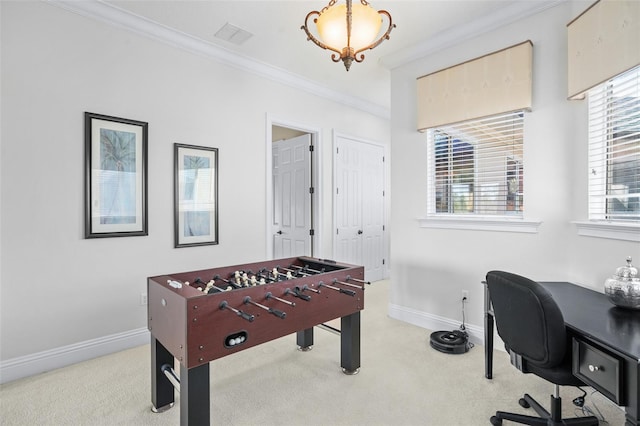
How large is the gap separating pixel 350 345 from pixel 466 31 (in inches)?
115

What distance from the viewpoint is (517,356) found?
178 cm

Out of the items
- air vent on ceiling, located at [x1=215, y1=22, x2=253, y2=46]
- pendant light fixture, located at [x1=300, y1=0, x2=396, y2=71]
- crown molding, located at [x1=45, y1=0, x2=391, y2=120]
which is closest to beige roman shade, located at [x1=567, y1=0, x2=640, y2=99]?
pendant light fixture, located at [x1=300, y1=0, x2=396, y2=71]

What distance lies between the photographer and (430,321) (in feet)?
11.1

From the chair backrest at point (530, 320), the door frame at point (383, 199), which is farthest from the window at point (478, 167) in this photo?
the door frame at point (383, 199)

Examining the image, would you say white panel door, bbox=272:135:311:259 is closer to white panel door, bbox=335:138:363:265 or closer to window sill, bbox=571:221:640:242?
white panel door, bbox=335:138:363:265

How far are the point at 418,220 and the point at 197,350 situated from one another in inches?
99.9

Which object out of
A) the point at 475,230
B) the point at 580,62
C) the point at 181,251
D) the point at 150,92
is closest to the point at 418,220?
the point at 475,230

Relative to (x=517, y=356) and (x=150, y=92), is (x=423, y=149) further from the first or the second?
(x=150, y=92)

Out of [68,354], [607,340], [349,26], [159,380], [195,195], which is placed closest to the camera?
[607,340]

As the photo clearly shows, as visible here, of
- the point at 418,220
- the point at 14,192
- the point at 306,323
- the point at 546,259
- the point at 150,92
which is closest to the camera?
the point at 306,323

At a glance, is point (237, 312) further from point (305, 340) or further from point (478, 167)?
point (478, 167)

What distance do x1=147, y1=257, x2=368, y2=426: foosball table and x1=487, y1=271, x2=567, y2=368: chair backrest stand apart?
2.74 ft

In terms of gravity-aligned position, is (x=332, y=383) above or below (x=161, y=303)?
below

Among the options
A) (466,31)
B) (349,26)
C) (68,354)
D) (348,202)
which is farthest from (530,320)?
(348,202)
